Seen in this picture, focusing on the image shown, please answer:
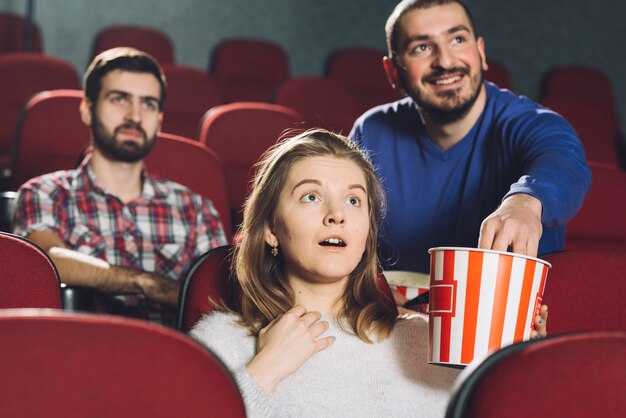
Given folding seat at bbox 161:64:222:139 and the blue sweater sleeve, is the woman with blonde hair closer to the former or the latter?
the blue sweater sleeve

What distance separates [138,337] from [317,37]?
3696mm

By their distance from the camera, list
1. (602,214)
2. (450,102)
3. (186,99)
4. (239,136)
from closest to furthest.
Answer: (450,102) → (602,214) → (239,136) → (186,99)

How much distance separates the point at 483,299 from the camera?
31.7 inches

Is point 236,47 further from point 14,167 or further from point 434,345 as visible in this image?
point 434,345

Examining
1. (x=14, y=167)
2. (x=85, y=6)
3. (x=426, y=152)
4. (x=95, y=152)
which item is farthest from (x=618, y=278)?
(x=85, y=6)

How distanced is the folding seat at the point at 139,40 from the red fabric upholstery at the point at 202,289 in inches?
101

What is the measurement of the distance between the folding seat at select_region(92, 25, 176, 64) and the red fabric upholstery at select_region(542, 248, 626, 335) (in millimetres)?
2748

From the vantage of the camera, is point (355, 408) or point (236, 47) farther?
point (236, 47)

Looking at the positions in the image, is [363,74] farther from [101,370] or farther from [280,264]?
[101,370]

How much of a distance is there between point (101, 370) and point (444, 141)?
3.19ft

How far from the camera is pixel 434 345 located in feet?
Result: 2.74

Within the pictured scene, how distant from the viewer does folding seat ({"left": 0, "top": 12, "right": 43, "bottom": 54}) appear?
3.54 metres

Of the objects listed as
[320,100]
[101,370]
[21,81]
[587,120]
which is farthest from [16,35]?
[101,370]

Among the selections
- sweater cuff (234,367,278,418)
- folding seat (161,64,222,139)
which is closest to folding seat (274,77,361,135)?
folding seat (161,64,222,139)
